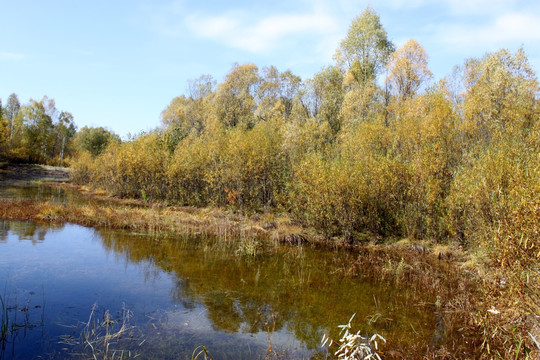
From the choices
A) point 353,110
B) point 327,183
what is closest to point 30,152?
point 353,110

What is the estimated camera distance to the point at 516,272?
19.8 ft

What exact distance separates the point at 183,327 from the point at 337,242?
1274cm

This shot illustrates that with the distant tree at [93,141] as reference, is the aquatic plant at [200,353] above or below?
below

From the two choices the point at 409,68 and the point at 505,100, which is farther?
the point at 409,68

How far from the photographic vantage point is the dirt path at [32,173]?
2030 inches

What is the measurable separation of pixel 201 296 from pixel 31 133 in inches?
2728

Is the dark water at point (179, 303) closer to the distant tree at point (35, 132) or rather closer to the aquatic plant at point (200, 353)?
the aquatic plant at point (200, 353)

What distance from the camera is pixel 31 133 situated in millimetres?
62938

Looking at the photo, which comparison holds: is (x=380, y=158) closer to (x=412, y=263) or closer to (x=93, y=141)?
(x=412, y=263)

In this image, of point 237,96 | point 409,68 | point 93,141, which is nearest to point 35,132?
point 93,141

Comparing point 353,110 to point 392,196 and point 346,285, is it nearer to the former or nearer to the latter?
point 392,196

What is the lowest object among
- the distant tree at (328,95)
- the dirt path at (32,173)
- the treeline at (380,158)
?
the dirt path at (32,173)

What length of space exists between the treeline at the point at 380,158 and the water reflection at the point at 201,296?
3.90 m

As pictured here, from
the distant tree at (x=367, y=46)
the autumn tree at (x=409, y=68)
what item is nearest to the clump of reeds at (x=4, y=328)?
the autumn tree at (x=409, y=68)
